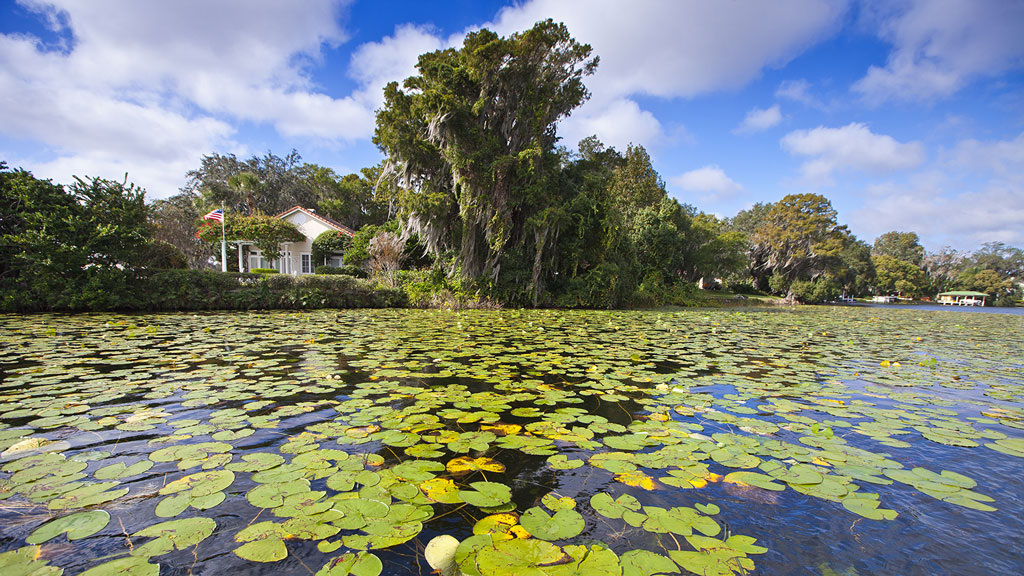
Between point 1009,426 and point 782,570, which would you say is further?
point 1009,426

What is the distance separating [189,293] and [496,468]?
40.1 ft

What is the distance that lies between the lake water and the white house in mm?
18769

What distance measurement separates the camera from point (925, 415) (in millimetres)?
3234

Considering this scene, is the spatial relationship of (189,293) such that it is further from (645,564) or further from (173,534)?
(645,564)

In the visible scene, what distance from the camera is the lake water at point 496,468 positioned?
1.48 m

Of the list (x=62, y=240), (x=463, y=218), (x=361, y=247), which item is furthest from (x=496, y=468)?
(x=361, y=247)

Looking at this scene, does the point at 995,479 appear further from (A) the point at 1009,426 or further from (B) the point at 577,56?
(B) the point at 577,56

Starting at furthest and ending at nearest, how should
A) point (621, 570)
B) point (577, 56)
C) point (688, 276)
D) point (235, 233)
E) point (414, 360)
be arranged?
point (688, 276) < point (235, 233) < point (577, 56) < point (414, 360) < point (621, 570)

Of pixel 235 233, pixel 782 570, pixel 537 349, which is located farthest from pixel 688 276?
pixel 782 570

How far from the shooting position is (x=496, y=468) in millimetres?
2125

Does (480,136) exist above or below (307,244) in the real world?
above

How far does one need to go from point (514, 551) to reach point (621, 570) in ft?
1.21

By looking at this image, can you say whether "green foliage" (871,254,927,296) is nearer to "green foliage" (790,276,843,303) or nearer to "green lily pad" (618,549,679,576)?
"green foliage" (790,276,843,303)

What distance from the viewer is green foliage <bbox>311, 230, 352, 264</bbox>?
21500 mm
